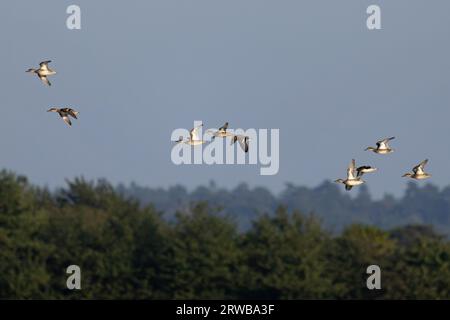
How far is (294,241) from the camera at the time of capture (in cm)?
11094

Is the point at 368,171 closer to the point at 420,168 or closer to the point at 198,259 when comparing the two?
the point at 420,168

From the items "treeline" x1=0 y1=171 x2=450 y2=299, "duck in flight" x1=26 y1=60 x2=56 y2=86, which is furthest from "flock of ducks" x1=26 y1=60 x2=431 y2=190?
"treeline" x1=0 y1=171 x2=450 y2=299

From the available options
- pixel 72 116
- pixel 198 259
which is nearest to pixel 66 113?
pixel 72 116

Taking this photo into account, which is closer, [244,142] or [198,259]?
[244,142]

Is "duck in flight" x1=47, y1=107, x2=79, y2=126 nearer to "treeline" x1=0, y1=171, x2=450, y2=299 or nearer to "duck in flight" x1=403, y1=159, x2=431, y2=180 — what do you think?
"duck in flight" x1=403, y1=159, x2=431, y2=180

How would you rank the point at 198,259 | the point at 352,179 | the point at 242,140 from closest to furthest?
1. the point at 352,179
2. the point at 242,140
3. the point at 198,259

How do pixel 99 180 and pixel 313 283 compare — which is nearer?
pixel 313 283

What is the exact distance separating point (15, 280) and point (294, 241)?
17.2 metres

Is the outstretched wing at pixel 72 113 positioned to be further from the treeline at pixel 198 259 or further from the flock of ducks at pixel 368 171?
the treeline at pixel 198 259

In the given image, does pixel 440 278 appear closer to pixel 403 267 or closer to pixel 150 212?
pixel 403 267

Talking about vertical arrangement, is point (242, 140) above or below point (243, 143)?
above

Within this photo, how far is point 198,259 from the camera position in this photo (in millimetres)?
106625

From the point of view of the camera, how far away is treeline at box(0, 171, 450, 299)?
10406cm
